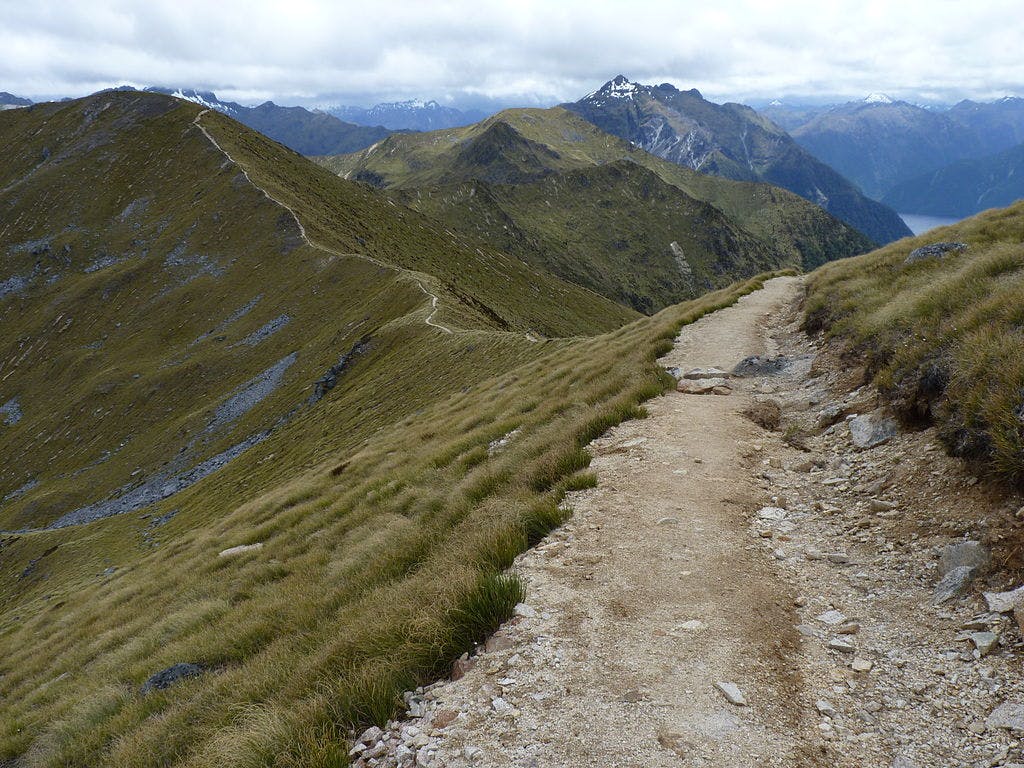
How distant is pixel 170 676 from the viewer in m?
8.98

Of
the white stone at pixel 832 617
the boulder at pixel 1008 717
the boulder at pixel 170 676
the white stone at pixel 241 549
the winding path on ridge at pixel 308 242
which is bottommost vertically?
the white stone at pixel 241 549

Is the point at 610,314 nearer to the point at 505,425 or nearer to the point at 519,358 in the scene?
the point at 519,358

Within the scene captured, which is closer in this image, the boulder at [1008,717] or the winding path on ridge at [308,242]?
the boulder at [1008,717]

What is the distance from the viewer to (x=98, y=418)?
6862 cm

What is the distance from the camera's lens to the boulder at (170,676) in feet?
28.8

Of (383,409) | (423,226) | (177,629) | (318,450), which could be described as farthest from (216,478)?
(423,226)

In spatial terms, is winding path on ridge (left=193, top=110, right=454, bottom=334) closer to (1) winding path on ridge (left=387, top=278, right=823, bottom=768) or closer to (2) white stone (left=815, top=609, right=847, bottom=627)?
(1) winding path on ridge (left=387, top=278, right=823, bottom=768)

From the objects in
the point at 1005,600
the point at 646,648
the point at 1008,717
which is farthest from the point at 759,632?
the point at 1005,600

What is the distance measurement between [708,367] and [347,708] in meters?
13.5

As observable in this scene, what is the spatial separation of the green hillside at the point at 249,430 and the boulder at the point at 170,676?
190mm

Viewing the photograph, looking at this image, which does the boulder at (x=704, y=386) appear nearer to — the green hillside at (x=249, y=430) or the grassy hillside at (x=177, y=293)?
the green hillside at (x=249, y=430)

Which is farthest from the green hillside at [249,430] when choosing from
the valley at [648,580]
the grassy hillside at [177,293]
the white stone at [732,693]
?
the white stone at [732,693]

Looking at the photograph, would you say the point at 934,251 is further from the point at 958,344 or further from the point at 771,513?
the point at 771,513

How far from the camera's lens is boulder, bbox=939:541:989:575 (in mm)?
5559
